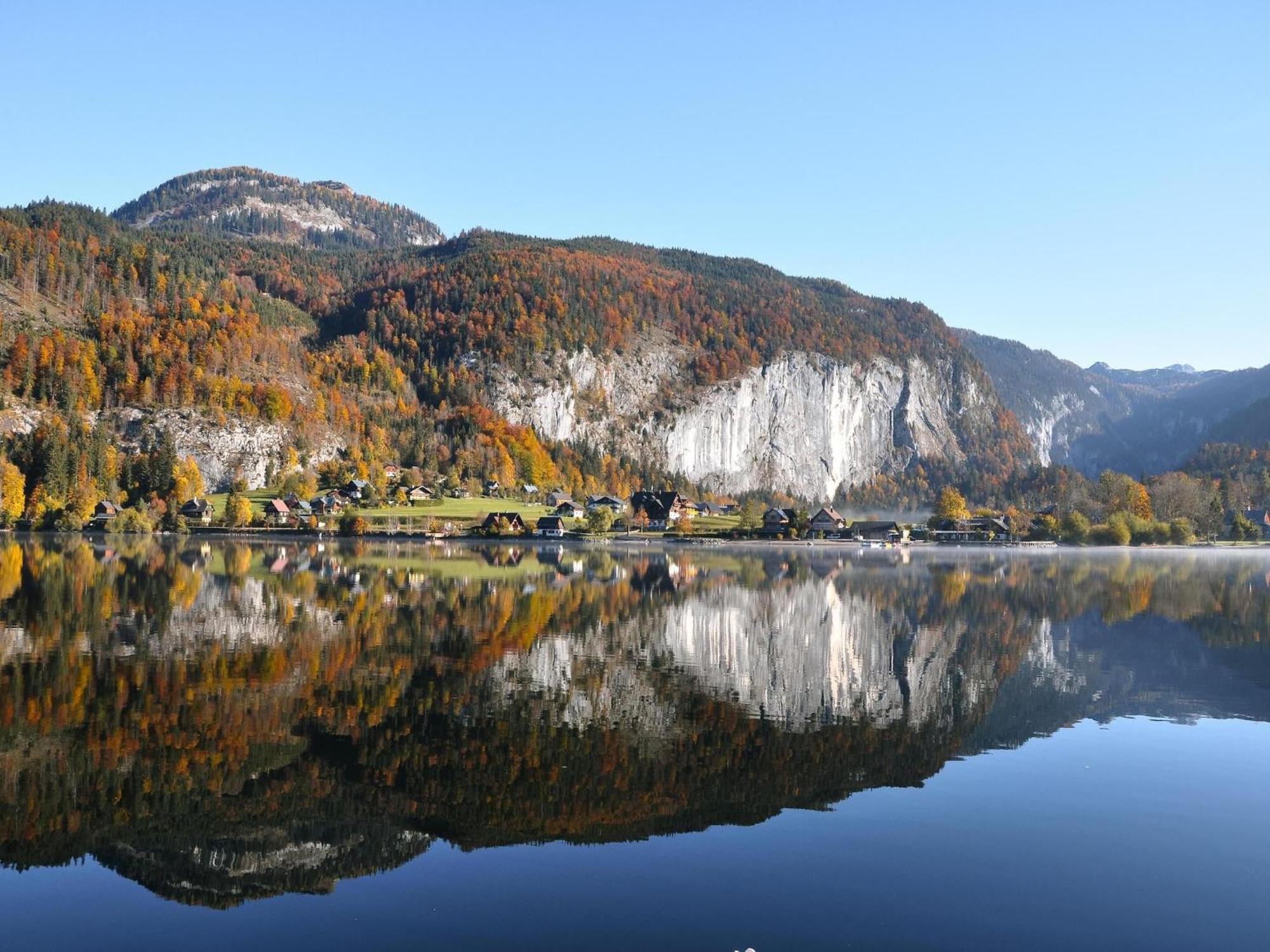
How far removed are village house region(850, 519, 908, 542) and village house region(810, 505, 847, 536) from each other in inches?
69.3

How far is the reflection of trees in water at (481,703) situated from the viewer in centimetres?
1382

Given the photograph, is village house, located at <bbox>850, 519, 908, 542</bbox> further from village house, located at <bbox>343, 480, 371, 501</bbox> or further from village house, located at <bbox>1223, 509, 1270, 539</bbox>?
village house, located at <bbox>343, 480, 371, 501</bbox>

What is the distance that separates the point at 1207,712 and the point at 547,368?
17791cm

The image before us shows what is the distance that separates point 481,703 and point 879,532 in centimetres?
10940

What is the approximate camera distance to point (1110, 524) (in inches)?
4515

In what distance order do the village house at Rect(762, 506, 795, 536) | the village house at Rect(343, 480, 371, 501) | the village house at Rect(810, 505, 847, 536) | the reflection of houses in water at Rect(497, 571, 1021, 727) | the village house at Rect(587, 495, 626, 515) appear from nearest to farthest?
the reflection of houses in water at Rect(497, 571, 1021, 727)
the village house at Rect(762, 506, 795, 536)
the village house at Rect(343, 480, 371, 501)
the village house at Rect(810, 505, 847, 536)
the village house at Rect(587, 495, 626, 515)

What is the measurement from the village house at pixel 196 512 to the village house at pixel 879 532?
72.1m

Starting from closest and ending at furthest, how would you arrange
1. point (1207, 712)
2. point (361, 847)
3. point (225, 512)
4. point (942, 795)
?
1. point (361, 847)
2. point (942, 795)
3. point (1207, 712)
4. point (225, 512)

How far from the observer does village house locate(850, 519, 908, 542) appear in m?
123

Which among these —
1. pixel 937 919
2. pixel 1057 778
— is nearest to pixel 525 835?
pixel 937 919

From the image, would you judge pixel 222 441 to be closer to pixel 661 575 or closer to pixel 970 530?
pixel 661 575

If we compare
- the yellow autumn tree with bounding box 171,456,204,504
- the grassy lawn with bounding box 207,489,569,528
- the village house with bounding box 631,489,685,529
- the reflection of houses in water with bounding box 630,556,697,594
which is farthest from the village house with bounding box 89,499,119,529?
the village house with bounding box 631,489,685,529

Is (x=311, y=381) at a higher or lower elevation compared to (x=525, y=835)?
higher

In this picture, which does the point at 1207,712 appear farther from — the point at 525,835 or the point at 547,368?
the point at 547,368
